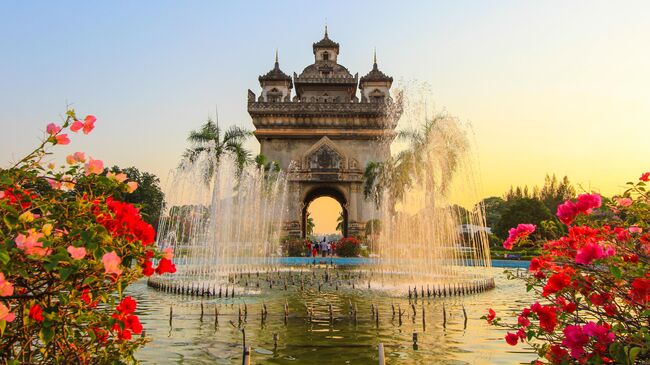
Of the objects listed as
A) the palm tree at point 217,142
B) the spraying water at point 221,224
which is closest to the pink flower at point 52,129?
the spraying water at point 221,224

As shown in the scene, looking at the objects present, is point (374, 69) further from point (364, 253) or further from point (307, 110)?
point (364, 253)

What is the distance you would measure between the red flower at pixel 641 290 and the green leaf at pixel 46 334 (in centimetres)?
430

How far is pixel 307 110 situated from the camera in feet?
153

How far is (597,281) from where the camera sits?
4617mm

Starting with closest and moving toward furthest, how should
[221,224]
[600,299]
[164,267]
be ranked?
[164,267], [600,299], [221,224]

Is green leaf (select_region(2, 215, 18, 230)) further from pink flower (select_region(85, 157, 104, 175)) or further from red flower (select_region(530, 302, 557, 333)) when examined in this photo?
red flower (select_region(530, 302, 557, 333))

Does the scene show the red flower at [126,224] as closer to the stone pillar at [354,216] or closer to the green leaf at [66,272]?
the green leaf at [66,272]

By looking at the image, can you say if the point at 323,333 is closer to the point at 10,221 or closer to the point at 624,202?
the point at 624,202

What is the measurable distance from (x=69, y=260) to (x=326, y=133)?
44.3 metres

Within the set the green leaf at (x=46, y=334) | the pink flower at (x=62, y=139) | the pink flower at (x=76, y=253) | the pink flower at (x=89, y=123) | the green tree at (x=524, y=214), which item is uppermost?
the green tree at (x=524, y=214)

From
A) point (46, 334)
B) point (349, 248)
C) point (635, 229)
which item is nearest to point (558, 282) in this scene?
point (635, 229)

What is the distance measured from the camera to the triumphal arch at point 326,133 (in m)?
45.0

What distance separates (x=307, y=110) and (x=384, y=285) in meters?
29.3

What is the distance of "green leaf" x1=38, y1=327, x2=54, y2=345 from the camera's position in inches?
121
